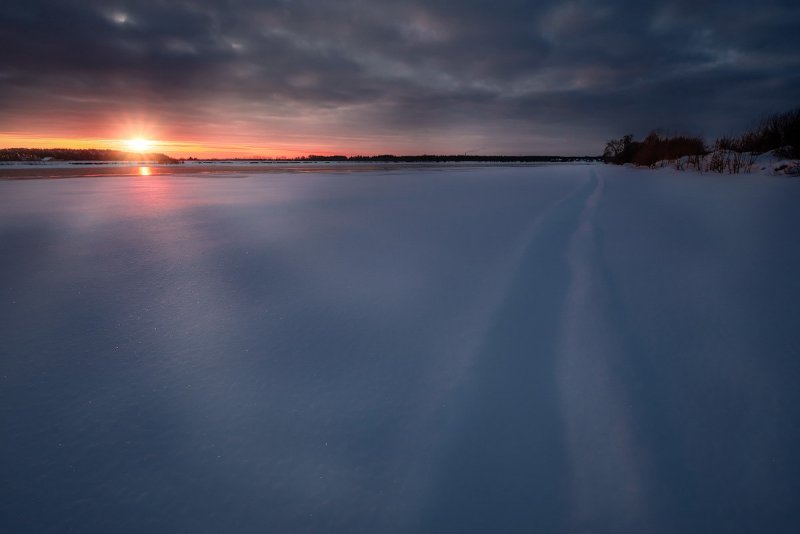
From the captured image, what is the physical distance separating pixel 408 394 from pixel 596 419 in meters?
0.68

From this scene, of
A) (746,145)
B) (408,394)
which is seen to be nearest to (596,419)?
(408,394)

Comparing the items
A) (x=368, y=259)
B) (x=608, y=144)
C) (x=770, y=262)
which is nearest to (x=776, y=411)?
(x=770, y=262)

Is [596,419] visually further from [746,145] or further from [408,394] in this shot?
[746,145]

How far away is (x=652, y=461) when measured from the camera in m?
1.12

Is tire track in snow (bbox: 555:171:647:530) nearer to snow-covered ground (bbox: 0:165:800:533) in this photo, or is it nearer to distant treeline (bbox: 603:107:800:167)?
snow-covered ground (bbox: 0:165:800:533)

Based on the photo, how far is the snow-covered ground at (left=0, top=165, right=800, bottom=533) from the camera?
102 cm

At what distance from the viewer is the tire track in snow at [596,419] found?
3.34 feet

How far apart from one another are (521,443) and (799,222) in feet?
14.3

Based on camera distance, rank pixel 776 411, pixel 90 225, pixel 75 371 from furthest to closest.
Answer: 1. pixel 90 225
2. pixel 75 371
3. pixel 776 411

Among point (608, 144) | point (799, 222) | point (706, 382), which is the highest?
point (608, 144)

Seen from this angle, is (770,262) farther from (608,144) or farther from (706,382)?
(608,144)

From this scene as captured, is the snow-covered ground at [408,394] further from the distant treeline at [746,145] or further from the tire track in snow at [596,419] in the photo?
the distant treeline at [746,145]

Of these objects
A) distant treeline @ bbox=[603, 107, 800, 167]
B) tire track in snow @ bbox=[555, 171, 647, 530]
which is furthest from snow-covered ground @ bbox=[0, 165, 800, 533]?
distant treeline @ bbox=[603, 107, 800, 167]

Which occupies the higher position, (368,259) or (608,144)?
(608,144)
